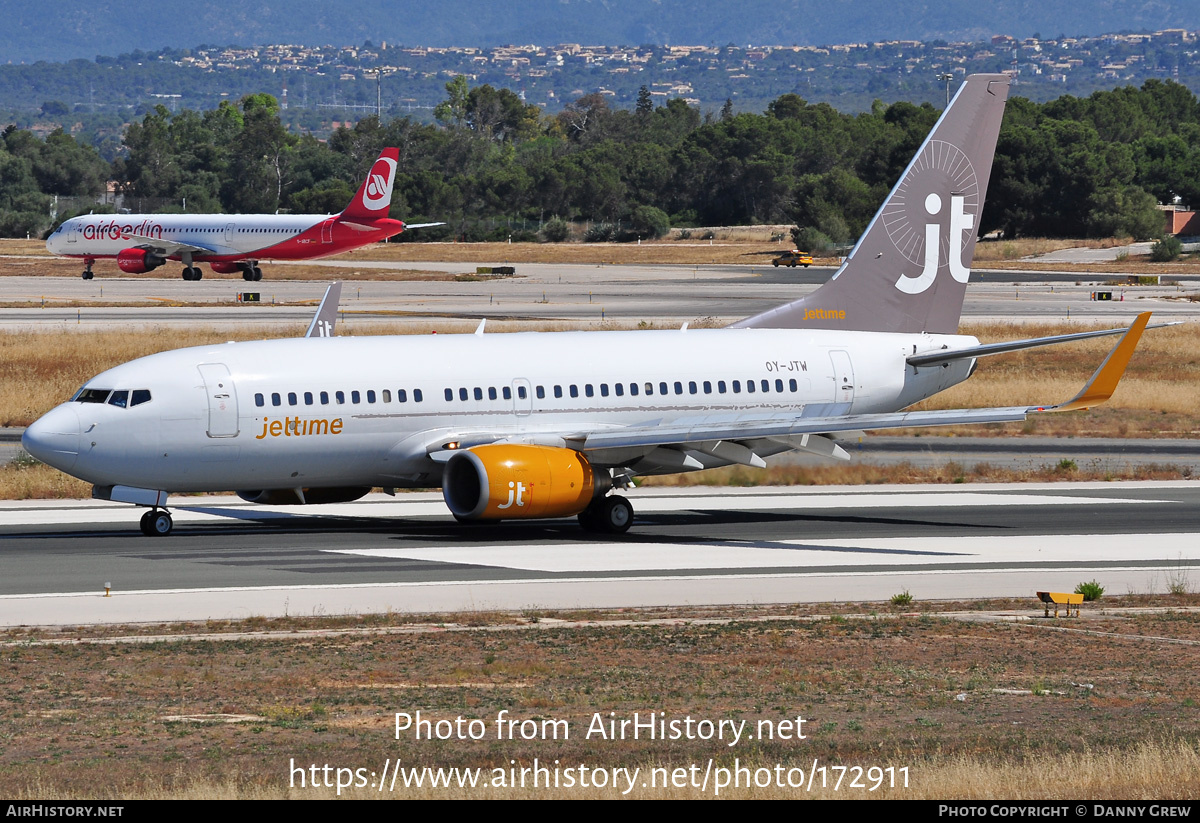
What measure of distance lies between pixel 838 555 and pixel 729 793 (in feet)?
64.7

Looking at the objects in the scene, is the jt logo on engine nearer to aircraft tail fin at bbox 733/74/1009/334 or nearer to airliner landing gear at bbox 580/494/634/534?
airliner landing gear at bbox 580/494/634/534

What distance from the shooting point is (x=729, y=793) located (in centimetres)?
1518

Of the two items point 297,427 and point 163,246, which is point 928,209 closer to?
point 297,427

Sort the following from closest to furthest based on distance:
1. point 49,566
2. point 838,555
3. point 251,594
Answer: point 251,594 < point 49,566 < point 838,555

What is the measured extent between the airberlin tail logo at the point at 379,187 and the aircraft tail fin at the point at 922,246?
281 feet

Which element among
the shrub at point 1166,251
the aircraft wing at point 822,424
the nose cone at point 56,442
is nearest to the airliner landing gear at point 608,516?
the aircraft wing at point 822,424

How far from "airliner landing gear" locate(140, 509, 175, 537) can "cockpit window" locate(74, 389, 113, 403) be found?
2851 millimetres

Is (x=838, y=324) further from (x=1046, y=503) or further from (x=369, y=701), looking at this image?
(x=369, y=701)

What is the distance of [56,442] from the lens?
3366 cm

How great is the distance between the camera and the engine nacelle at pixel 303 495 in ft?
121

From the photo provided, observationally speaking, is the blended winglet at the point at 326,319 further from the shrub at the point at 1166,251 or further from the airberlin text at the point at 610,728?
the shrub at the point at 1166,251

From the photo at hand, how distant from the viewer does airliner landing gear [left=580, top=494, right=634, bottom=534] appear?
123ft

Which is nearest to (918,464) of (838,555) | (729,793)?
(838,555)

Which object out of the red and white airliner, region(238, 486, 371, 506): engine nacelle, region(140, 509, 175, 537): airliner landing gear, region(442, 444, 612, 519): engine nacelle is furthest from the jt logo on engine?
the red and white airliner
